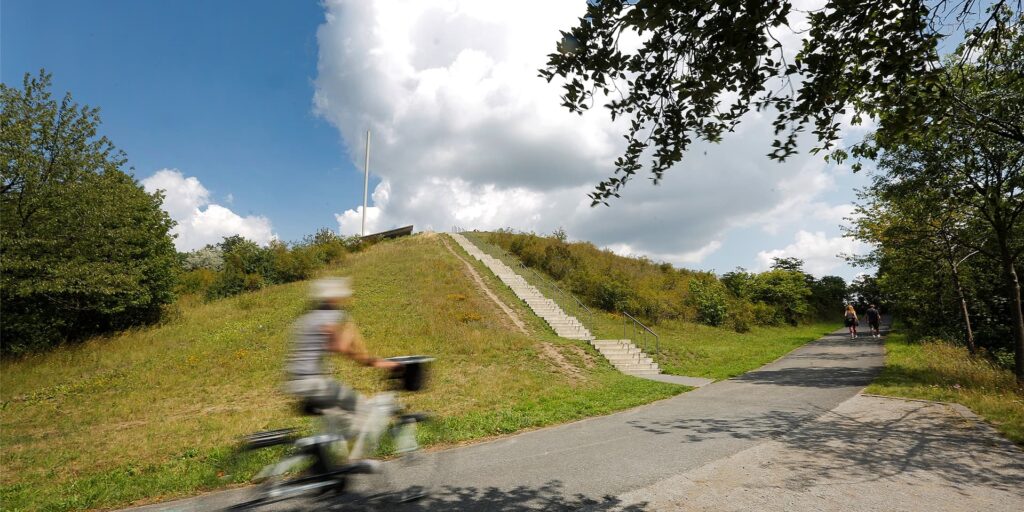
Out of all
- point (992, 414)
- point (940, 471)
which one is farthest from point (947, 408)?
point (940, 471)

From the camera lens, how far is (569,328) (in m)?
18.5

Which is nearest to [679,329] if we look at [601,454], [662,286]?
[662,286]

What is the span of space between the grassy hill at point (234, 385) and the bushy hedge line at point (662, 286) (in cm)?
250

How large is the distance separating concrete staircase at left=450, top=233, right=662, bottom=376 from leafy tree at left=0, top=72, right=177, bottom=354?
1597 cm

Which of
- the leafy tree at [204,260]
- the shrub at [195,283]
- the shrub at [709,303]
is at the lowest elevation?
the shrub at [709,303]

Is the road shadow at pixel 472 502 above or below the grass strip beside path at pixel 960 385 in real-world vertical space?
below

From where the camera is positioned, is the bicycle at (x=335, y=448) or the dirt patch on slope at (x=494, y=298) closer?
the bicycle at (x=335, y=448)

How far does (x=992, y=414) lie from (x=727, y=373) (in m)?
6.13

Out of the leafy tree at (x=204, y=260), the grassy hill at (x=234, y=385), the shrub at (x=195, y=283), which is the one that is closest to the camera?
the grassy hill at (x=234, y=385)

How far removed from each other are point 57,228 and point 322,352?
16.0m

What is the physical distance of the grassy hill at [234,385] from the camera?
5.82 m

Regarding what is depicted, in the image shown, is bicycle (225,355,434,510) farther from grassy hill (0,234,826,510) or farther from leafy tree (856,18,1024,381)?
leafy tree (856,18,1024,381)

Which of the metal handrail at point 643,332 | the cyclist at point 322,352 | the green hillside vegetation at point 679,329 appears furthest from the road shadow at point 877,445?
the metal handrail at point 643,332

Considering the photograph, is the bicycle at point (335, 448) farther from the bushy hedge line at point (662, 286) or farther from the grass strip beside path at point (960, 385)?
the bushy hedge line at point (662, 286)
